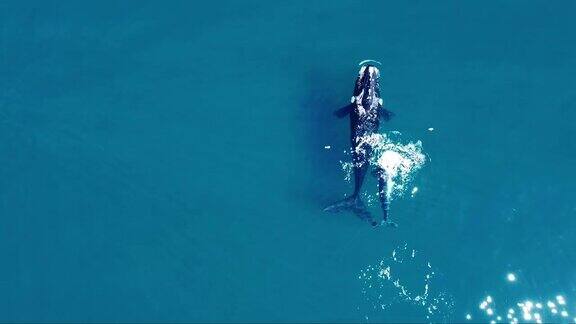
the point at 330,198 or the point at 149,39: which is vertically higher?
the point at 149,39

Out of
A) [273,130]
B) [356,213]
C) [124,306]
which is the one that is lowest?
[124,306]

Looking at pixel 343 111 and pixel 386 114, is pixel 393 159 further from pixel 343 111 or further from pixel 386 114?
pixel 343 111

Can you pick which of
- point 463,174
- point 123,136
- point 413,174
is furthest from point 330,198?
point 123,136

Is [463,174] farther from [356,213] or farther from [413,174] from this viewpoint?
[356,213]

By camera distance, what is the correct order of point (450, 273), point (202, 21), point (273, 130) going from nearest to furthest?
1. point (450, 273)
2. point (273, 130)
3. point (202, 21)

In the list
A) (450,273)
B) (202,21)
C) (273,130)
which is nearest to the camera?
(450,273)

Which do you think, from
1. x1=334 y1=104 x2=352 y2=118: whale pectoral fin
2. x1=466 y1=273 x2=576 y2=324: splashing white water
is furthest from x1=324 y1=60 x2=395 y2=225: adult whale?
x1=466 y1=273 x2=576 y2=324: splashing white water

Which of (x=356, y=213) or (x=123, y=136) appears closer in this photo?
(x=356, y=213)

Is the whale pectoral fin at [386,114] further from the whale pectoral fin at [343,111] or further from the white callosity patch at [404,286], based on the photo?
the white callosity patch at [404,286]
